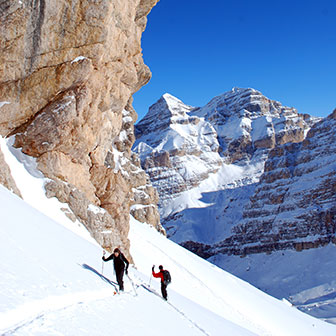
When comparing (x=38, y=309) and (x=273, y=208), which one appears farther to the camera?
(x=273, y=208)

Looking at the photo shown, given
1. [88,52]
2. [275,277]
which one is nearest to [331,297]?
[275,277]

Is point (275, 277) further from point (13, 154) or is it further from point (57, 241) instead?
point (57, 241)

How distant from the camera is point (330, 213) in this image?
122125 mm

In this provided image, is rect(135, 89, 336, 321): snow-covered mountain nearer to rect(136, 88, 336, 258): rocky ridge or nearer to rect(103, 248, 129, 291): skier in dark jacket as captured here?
rect(136, 88, 336, 258): rocky ridge

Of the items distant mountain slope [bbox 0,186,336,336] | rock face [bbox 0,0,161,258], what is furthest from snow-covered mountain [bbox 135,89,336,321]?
distant mountain slope [bbox 0,186,336,336]

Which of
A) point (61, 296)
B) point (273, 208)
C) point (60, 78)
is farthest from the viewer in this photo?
point (273, 208)

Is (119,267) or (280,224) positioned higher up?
(280,224)

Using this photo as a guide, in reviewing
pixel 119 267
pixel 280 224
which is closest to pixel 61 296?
pixel 119 267

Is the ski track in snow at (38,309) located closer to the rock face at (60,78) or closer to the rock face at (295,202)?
the rock face at (60,78)

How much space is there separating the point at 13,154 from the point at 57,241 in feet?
41.3

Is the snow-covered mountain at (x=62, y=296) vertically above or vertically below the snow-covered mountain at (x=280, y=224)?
below

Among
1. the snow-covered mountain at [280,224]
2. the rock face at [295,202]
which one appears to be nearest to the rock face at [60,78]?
the snow-covered mountain at [280,224]

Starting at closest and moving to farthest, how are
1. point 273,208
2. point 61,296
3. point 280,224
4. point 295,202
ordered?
1. point 61,296
2. point 295,202
3. point 280,224
4. point 273,208

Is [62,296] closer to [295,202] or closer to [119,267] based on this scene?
[119,267]
